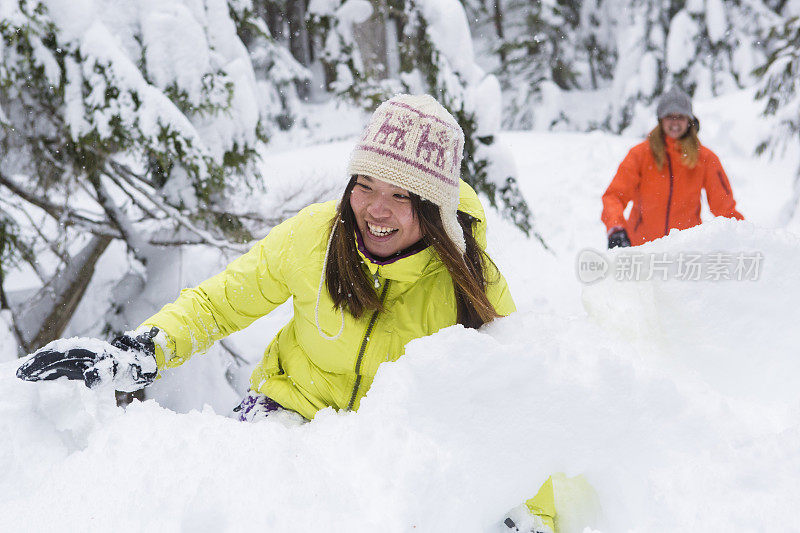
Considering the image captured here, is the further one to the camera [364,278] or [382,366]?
[364,278]

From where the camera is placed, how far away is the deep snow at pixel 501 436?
3.61 ft

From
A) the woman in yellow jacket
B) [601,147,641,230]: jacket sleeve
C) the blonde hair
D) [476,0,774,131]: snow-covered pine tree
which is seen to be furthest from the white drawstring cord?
[476,0,774,131]: snow-covered pine tree

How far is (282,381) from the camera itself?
2.07 metres

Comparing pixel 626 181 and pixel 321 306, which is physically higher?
pixel 321 306

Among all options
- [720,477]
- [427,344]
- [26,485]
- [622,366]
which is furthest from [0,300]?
[720,477]

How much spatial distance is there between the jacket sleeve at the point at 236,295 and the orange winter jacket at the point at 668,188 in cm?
243

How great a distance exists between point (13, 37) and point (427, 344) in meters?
2.75

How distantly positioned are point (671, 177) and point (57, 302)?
4.08 m

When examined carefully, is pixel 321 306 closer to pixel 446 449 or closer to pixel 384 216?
pixel 384 216

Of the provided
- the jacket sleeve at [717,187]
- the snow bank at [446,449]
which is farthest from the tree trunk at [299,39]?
→ the snow bank at [446,449]

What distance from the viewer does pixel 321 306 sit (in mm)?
1925

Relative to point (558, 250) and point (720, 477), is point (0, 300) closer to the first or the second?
point (720, 477)

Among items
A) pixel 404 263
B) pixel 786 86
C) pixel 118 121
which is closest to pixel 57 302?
pixel 118 121

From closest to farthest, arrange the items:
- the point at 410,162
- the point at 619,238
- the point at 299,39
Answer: the point at 410,162, the point at 619,238, the point at 299,39
